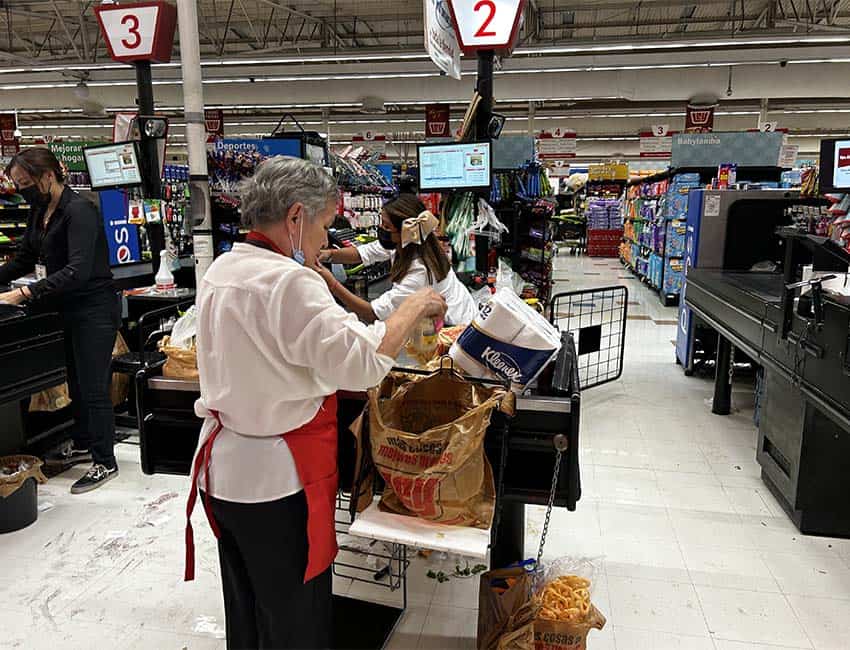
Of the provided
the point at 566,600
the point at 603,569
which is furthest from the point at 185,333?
the point at 603,569

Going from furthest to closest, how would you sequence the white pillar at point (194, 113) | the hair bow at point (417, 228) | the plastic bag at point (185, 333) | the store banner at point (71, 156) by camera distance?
the store banner at point (71, 156) → the white pillar at point (194, 113) → the hair bow at point (417, 228) → the plastic bag at point (185, 333)

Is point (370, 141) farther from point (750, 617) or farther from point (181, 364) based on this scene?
point (750, 617)

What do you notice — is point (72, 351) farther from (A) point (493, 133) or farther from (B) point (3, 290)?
(A) point (493, 133)

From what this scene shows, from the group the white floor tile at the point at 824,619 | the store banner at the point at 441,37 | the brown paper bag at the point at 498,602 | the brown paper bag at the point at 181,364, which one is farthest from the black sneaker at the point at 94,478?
the white floor tile at the point at 824,619

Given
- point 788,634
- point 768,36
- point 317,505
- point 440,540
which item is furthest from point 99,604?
point 768,36

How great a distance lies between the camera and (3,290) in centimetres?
400

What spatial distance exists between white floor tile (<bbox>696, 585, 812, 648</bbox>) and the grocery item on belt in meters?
1.47

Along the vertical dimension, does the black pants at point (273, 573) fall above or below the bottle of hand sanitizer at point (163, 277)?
below

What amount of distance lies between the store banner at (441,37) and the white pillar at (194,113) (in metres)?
1.53

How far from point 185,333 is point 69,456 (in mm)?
2292

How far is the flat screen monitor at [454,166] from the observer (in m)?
4.06

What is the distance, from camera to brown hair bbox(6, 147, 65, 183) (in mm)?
3355

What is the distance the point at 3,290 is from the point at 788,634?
457cm

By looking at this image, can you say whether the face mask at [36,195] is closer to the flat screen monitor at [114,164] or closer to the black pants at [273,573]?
the flat screen monitor at [114,164]
